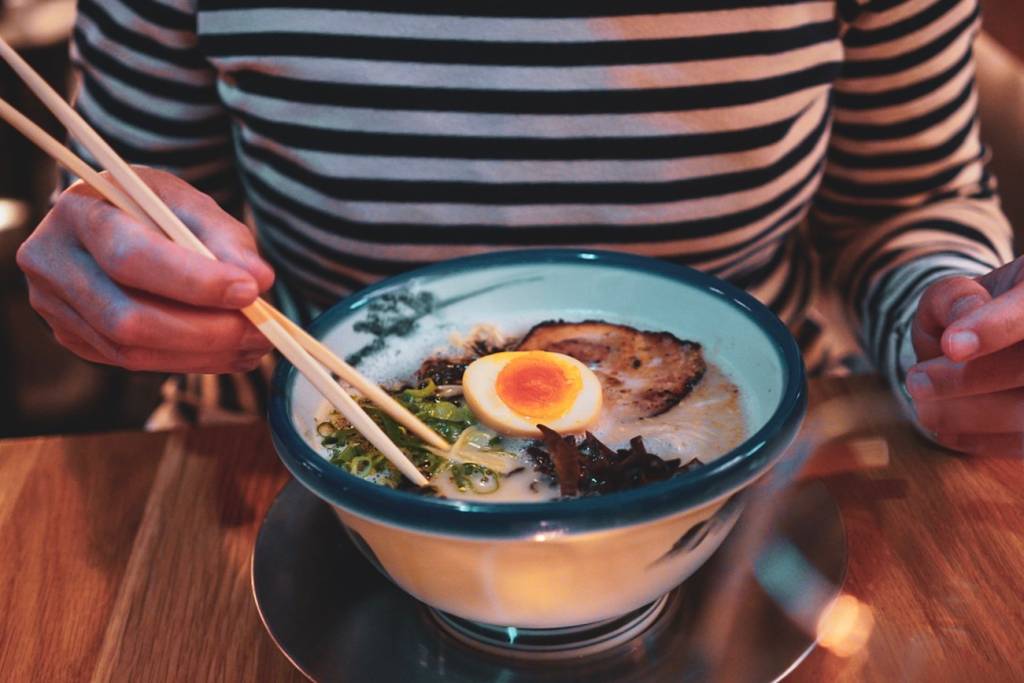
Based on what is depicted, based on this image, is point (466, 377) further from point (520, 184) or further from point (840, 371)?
point (840, 371)

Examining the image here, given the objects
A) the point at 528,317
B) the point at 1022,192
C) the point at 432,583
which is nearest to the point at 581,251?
the point at 528,317

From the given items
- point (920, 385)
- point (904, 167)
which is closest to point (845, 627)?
point (920, 385)

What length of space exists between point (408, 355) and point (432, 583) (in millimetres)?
317

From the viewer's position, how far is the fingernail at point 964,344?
0.76 meters

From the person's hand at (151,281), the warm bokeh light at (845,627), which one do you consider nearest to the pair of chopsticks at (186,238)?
the person's hand at (151,281)

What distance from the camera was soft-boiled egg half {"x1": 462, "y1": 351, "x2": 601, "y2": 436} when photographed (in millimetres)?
823

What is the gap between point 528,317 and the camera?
1003mm

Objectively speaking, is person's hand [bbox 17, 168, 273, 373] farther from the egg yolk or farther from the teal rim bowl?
the egg yolk

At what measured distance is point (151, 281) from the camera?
0.74m

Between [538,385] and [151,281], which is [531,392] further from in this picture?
[151,281]

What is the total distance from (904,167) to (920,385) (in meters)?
0.61

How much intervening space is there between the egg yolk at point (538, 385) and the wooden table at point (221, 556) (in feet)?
1.00

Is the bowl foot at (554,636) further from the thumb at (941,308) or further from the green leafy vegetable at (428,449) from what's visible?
the thumb at (941,308)

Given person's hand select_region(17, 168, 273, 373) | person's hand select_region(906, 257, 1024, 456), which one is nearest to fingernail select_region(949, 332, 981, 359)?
person's hand select_region(906, 257, 1024, 456)
